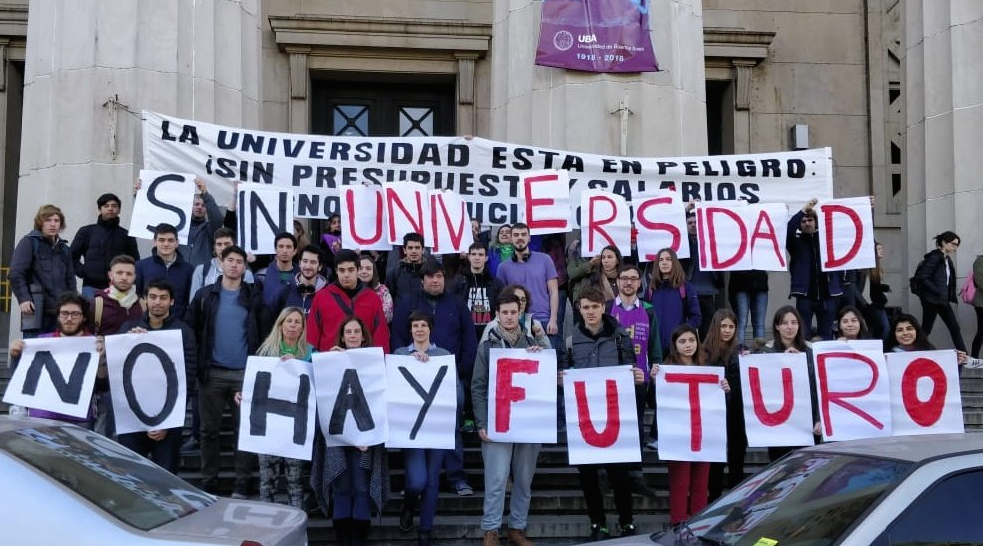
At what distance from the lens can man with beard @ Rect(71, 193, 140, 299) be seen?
9.87 m

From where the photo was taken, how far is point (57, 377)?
293 inches

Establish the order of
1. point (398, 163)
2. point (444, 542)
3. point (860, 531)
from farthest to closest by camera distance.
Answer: point (398, 163) → point (444, 542) → point (860, 531)

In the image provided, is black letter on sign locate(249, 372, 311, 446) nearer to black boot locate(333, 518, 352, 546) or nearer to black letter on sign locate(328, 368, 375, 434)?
black letter on sign locate(328, 368, 375, 434)

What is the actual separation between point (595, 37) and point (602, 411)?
581cm

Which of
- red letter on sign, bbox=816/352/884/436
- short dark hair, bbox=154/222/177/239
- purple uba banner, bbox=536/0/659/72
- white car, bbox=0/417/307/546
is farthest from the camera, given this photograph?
purple uba banner, bbox=536/0/659/72

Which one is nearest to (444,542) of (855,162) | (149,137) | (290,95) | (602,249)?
(602,249)

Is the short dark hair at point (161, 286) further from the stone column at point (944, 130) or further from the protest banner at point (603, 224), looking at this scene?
the stone column at point (944, 130)

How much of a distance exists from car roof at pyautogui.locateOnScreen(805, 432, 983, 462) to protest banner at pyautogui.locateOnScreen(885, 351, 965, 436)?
11.4 feet

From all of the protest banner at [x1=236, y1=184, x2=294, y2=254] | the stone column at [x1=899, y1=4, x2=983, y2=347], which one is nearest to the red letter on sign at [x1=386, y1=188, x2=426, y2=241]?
the protest banner at [x1=236, y1=184, x2=294, y2=254]

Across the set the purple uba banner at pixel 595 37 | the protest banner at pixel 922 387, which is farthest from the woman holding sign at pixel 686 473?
the purple uba banner at pixel 595 37

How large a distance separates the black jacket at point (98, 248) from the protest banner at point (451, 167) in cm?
125

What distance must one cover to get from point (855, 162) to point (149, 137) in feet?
38.6

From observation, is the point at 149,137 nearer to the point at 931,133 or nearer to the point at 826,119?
the point at 931,133

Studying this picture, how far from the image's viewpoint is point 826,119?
58.6 feet
